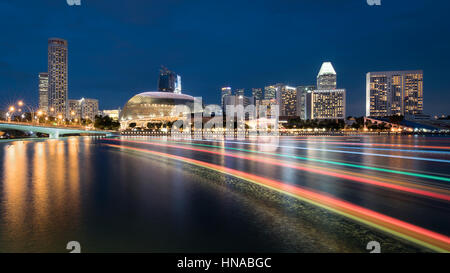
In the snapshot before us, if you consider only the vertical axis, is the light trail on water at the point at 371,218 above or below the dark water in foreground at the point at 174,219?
below

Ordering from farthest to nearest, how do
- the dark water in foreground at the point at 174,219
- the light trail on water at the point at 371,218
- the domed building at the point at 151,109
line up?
1. the domed building at the point at 151,109
2. the light trail on water at the point at 371,218
3. the dark water in foreground at the point at 174,219

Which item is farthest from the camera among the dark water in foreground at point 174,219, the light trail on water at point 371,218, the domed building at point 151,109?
the domed building at point 151,109

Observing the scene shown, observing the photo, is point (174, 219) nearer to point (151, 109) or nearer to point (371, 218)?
point (371, 218)

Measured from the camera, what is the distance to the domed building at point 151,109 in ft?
407

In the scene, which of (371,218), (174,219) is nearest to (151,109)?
(174,219)

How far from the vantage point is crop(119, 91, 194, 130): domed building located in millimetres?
124000

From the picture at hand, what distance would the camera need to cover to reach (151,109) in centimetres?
12575

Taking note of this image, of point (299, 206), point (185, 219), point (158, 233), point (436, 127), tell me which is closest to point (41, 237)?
point (158, 233)

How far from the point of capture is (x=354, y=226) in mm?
4562

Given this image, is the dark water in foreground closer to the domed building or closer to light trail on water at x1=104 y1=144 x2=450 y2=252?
light trail on water at x1=104 y1=144 x2=450 y2=252

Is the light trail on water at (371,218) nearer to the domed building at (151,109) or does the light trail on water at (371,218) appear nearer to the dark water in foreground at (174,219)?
the dark water in foreground at (174,219)

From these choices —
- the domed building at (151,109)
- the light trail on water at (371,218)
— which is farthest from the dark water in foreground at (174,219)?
the domed building at (151,109)

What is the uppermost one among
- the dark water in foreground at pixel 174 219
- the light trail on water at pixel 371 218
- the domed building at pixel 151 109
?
the domed building at pixel 151 109
